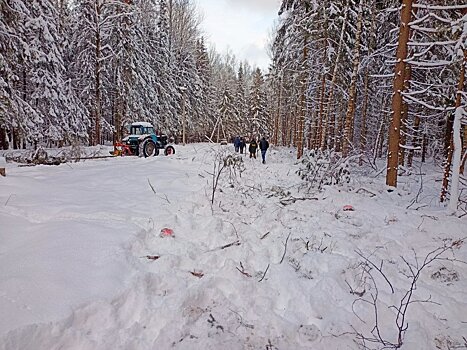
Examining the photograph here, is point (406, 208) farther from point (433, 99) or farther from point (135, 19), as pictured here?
point (135, 19)

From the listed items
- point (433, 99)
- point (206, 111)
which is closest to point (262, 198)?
point (433, 99)

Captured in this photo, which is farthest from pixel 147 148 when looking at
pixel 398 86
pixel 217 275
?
pixel 217 275

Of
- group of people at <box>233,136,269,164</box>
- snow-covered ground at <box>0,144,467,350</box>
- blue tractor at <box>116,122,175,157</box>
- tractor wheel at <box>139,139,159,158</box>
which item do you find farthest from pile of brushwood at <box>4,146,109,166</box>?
group of people at <box>233,136,269,164</box>

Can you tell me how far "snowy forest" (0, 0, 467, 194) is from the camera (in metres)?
8.06

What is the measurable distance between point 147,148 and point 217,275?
536 inches

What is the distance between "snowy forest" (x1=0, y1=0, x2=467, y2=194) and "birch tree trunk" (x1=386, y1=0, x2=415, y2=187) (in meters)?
0.03

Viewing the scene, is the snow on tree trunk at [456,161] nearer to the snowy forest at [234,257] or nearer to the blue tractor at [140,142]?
the snowy forest at [234,257]

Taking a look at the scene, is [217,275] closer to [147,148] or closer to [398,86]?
[398,86]

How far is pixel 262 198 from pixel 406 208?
3.29m

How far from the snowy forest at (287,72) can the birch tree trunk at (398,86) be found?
3cm

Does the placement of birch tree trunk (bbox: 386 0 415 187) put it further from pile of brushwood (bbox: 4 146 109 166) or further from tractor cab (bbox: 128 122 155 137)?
tractor cab (bbox: 128 122 155 137)

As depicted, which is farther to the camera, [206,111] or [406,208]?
[206,111]

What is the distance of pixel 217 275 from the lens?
11.3 ft

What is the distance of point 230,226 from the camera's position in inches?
199
